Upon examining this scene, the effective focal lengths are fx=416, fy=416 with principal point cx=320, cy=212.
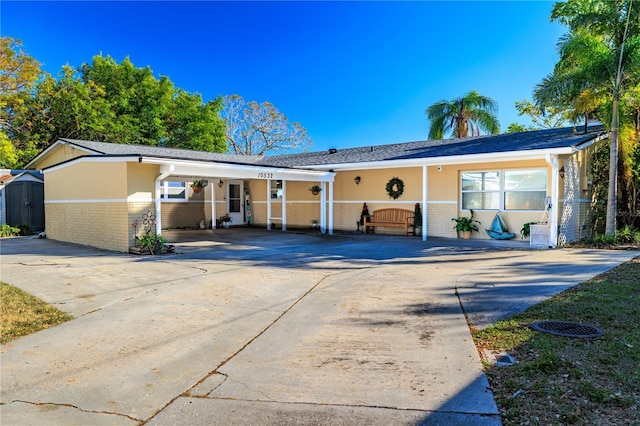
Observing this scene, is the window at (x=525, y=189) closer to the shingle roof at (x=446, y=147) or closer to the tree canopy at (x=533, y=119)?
the shingle roof at (x=446, y=147)

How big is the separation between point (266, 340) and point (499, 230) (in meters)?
10.8

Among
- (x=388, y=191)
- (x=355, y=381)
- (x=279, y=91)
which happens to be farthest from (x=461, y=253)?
(x=279, y=91)

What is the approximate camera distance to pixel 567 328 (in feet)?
15.0

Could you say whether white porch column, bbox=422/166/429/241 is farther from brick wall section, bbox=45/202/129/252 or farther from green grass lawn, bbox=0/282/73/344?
green grass lawn, bbox=0/282/73/344

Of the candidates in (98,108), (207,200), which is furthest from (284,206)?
(98,108)

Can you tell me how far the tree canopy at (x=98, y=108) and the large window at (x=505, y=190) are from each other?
Result: 2067 cm

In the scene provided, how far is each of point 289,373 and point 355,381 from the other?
604 millimetres

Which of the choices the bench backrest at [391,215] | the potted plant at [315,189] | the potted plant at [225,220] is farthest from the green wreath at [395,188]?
the potted plant at [225,220]

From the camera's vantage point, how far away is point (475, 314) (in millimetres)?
5348

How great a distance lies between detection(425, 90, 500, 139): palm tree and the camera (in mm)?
24766

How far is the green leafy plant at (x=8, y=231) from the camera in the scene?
16.5 m

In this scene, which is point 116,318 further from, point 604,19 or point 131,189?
point 604,19

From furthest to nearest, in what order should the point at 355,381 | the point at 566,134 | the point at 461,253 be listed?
1. the point at 566,134
2. the point at 461,253
3. the point at 355,381

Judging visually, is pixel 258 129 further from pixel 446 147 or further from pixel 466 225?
pixel 466 225
